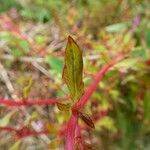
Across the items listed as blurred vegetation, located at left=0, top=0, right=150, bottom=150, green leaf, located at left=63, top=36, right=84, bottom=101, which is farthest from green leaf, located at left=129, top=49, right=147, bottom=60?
green leaf, located at left=63, top=36, right=84, bottom=101

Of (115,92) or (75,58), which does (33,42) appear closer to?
(115,92)

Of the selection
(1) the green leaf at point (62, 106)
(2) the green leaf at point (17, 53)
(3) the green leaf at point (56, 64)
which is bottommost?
(1) the green leaf at point (62, 106)

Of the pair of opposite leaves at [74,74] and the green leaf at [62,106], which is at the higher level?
the pair of opposite leaves at [74,74]

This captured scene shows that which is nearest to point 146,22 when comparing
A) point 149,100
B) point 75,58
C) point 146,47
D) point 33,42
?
point 146,47

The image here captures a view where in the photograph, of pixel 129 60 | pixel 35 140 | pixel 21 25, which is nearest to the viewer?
pixel 129 60

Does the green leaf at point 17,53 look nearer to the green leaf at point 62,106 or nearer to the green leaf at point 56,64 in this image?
the green leaf at point 56,64

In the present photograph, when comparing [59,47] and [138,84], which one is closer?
[138,84]

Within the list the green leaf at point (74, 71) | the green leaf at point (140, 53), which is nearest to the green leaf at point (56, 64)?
the green leaf at point (140, 53)
